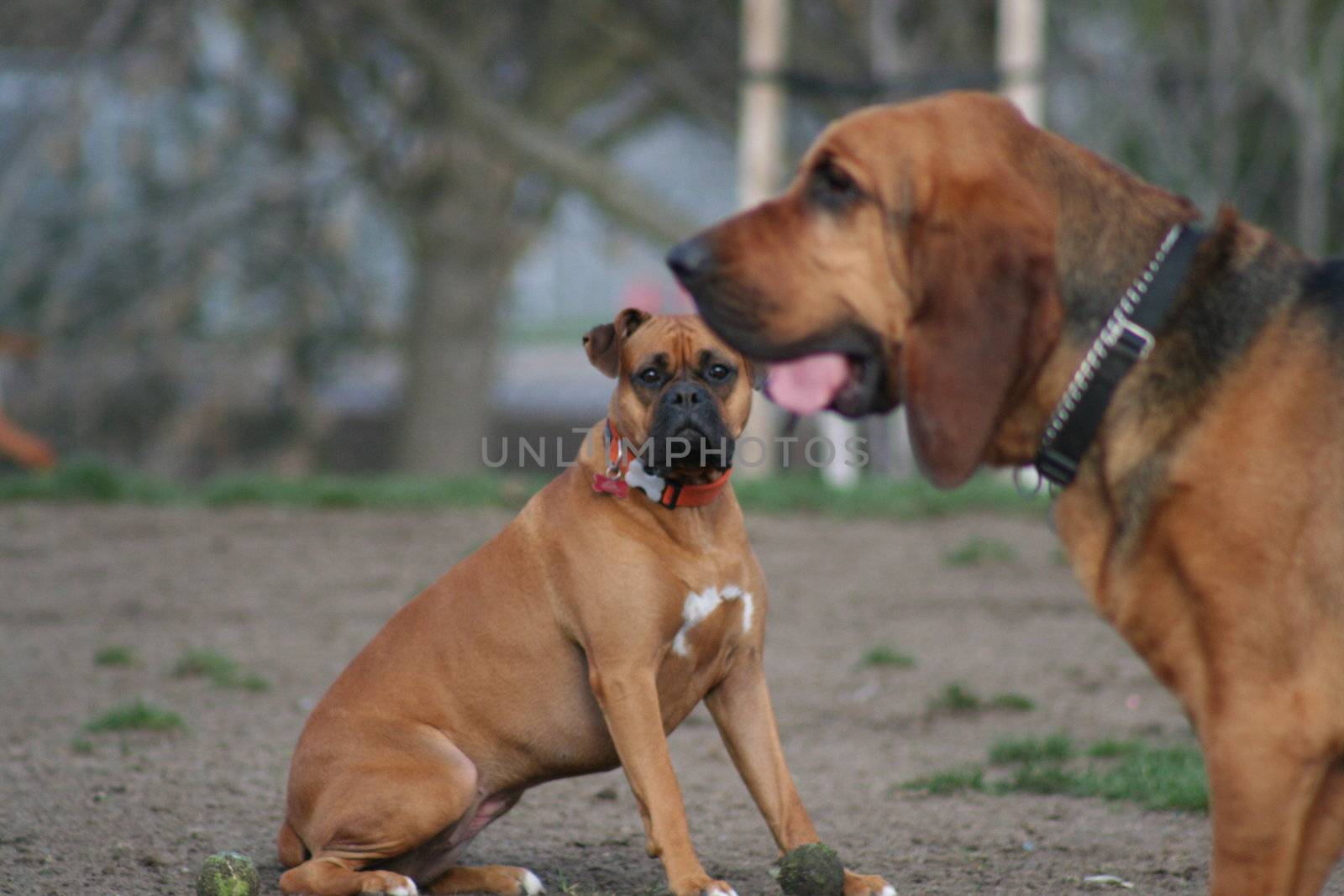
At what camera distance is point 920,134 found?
3.23 meters

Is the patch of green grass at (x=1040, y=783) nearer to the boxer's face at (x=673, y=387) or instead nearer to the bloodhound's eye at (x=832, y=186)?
the boxer's face at (x=673, y=387)

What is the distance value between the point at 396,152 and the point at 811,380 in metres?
12.9

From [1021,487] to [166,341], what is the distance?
13119 millimetres

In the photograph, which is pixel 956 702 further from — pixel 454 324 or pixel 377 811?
pixel 454 324

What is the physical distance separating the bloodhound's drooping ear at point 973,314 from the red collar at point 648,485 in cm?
141

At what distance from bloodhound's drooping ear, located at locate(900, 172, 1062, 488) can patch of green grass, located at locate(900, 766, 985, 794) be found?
2.80 m

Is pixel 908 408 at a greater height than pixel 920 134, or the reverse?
pixel 920 134

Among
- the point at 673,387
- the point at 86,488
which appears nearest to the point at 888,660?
the point at 673,387

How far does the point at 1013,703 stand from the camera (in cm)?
698

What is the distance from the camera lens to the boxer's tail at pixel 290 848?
4.53 metres

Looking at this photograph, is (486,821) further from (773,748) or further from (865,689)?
(865,689)

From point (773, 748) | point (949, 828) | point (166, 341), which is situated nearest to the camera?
point (773, 748)

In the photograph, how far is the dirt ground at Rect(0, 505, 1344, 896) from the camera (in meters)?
4.86

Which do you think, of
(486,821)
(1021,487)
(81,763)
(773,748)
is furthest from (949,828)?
(81,763)
